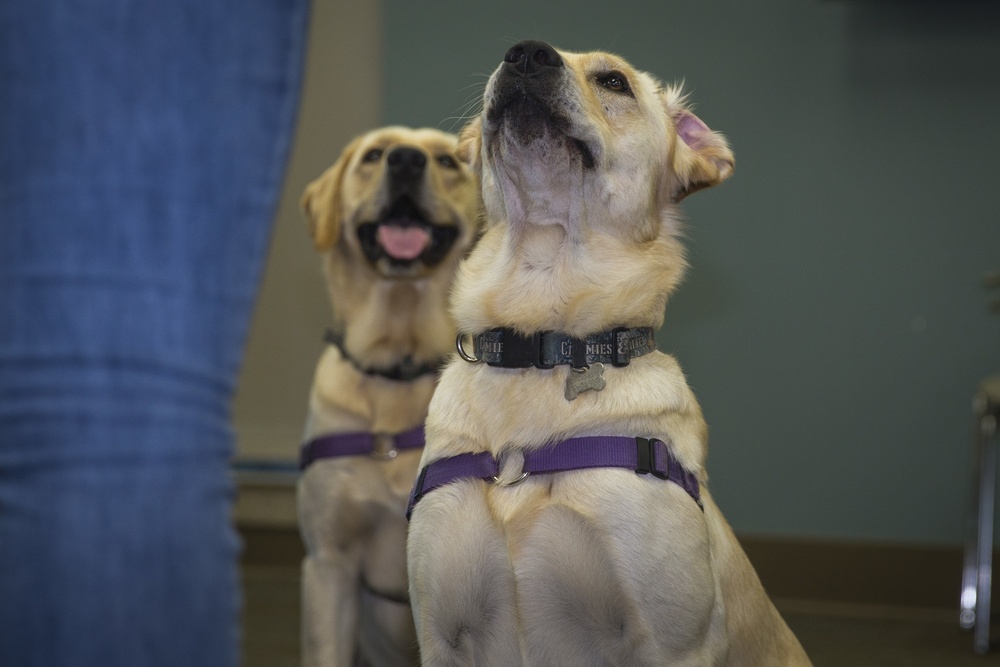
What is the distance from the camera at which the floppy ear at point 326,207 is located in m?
2.72

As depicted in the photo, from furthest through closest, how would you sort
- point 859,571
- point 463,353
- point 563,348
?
point 859,571 → point 463,353 → point 563,348

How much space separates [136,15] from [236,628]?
0.43m

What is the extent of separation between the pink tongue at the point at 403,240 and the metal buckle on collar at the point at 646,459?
128 cm

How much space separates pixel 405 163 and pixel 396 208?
122mm

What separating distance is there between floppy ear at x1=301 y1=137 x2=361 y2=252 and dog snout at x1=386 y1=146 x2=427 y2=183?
18 cm

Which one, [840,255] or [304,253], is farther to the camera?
[304,253]

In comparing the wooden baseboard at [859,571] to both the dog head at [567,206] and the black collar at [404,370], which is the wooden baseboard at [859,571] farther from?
the dog head at [567,206]

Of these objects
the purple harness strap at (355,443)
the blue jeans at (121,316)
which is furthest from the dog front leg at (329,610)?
the blue jeans at (121,316)

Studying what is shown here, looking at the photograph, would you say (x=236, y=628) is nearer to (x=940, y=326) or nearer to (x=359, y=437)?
(x=359, y=437)

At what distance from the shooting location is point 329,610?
2320mm

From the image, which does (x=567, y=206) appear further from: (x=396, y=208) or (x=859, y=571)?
(x=859, y=571)

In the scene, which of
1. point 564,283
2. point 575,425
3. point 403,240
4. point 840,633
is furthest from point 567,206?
point 840,633

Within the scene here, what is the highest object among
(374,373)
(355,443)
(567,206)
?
(567,206)

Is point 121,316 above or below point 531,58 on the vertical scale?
below
